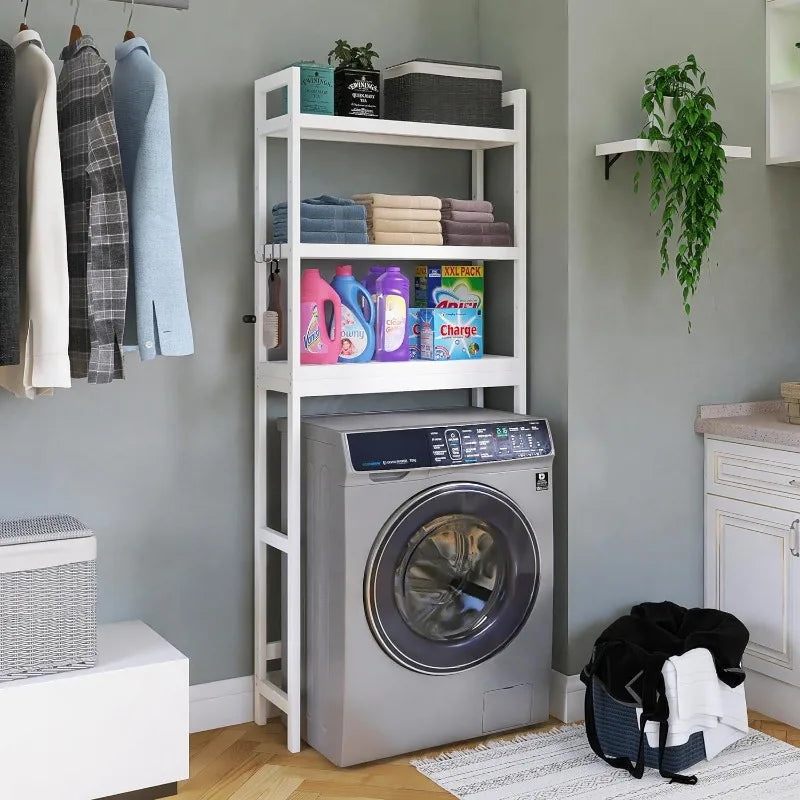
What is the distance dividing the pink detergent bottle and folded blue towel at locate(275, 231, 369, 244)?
0.09 m

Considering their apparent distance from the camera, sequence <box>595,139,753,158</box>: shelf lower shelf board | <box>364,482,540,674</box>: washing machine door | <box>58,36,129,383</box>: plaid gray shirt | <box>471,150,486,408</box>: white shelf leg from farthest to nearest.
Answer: <box>471,150,486,408</box>: white shelf leg < <box>595,139,753,158</box>: shelf lower shelf board < <box>364,482,540,674</box>: washing machine door < <box>58,36,129,383</box>: plaid gray shirt

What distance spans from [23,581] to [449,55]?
202 cm

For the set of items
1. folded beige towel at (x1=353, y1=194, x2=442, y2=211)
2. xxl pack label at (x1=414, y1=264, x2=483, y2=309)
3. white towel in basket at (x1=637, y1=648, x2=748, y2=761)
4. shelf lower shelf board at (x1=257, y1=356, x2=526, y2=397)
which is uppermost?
folded beige towel at (x1=353, y1=194, x2=442, y2=211)

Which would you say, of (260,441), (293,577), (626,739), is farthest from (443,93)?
(626,739)

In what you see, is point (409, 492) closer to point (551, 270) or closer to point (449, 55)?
point (551, 270)

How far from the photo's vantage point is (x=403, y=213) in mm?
3074

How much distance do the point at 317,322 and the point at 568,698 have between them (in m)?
1.33

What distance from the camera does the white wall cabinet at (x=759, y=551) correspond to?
3.14 meters

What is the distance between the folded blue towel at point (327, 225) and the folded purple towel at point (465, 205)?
284mm

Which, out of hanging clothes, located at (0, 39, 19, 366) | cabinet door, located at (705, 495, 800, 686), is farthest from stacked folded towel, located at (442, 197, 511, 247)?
hanging clothes, located at (0, 39, 19, 366)

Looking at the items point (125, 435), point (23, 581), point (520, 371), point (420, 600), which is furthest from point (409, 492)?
point (23, 581)

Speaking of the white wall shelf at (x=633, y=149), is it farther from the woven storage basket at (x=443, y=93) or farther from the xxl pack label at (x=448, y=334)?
the xxl pack label at (x=448, y=334)

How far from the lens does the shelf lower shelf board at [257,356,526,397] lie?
2.94m

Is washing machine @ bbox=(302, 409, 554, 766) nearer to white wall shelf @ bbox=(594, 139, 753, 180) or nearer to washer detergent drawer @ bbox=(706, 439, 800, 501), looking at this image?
washer detergent drawer @ bbox=(706, 439, 800, 501)
